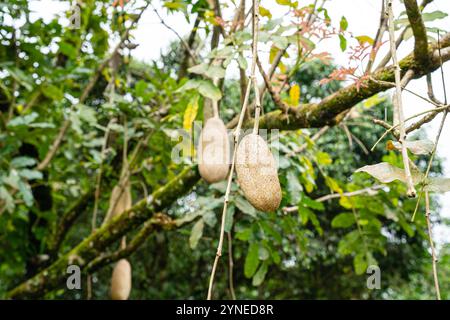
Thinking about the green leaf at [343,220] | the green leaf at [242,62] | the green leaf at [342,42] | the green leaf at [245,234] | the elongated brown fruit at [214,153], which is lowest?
the green leaf at [245,234]

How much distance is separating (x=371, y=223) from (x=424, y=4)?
83cm

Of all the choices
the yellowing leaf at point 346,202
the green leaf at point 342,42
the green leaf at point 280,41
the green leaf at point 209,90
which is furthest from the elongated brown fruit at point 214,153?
the yellowing leaf at point 346,202

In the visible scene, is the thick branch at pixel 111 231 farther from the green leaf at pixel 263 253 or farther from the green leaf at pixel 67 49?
the green leaf at pixel 67 49

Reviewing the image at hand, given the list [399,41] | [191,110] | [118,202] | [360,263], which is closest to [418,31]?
[399,41]

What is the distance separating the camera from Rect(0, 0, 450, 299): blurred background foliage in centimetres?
151

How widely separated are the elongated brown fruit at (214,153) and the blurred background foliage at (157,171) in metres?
0.12

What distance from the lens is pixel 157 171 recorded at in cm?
198

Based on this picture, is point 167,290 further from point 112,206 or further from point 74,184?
point 112,206

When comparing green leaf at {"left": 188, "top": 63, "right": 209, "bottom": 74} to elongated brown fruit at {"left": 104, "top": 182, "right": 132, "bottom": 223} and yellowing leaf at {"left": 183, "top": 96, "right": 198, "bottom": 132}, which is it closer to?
yellowing leaf at {"left": 183, "top": 96, "right": 198, "bottom": 132}

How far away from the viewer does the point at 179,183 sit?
1484mm

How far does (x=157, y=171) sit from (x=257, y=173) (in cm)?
141

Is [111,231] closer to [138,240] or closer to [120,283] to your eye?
[138,240]

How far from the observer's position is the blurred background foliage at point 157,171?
151cm
